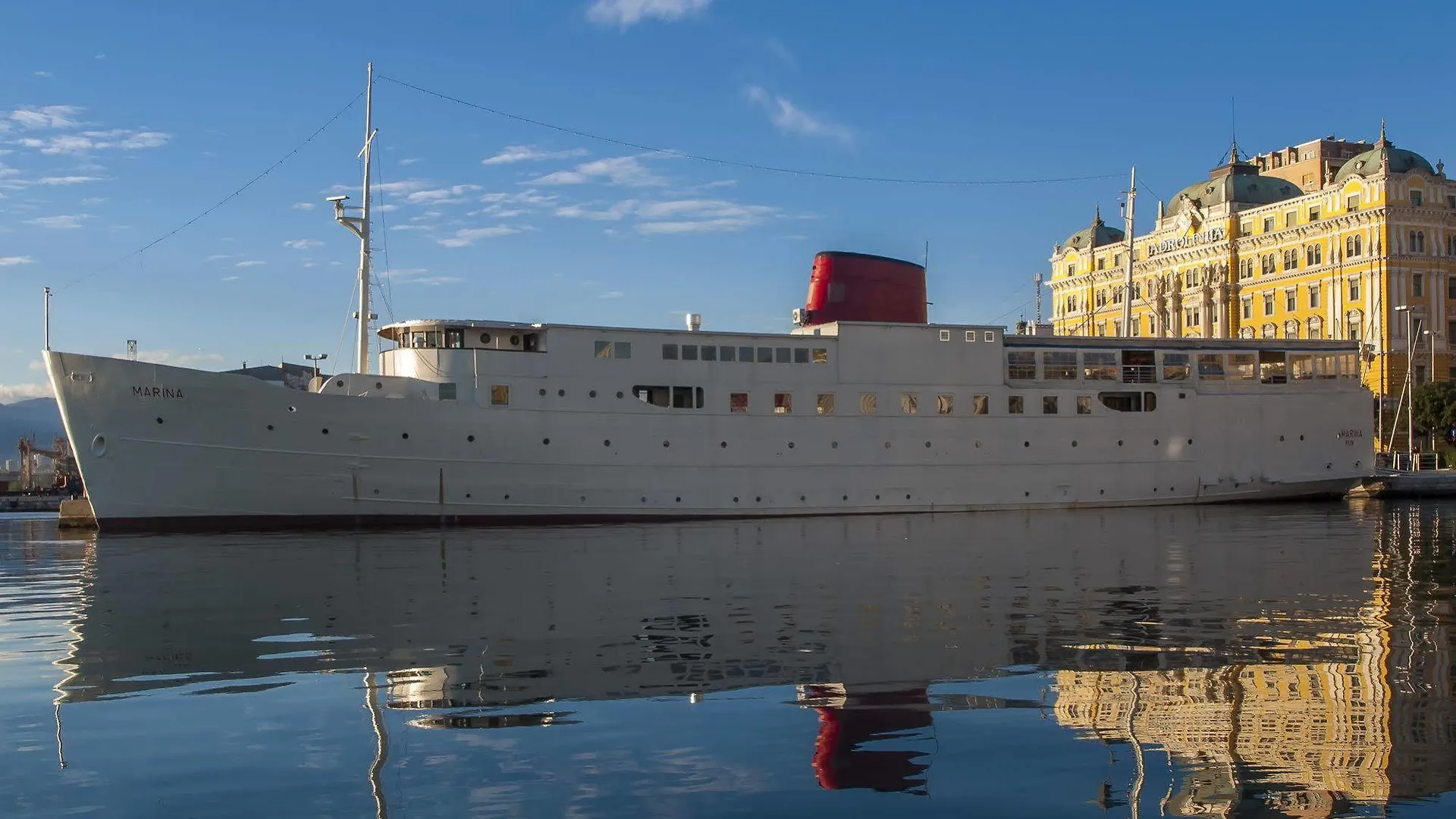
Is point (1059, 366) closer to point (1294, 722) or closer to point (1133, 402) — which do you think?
point (1133, 402)

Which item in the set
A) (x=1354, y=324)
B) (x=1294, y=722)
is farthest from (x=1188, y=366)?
(x=1354, y=324)

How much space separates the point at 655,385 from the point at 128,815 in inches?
1078

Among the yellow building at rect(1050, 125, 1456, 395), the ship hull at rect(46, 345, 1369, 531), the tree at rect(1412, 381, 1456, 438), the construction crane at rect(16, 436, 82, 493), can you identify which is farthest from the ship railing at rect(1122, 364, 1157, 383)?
the construction crane at rect(16, 436, 82, 493)

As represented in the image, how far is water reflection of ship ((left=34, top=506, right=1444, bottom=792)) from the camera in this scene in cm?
805

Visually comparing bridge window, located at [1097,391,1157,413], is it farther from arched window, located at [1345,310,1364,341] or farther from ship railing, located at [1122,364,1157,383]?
arched window, located at [1345,310,1364,341]

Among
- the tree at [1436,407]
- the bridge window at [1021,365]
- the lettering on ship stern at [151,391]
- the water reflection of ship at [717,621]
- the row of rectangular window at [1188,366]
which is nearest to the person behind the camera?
the water reflection of ship at [717,621]

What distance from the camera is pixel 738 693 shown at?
26.2 feet

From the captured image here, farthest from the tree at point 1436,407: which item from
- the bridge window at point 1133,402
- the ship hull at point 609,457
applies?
the bridge window at point 1133,402

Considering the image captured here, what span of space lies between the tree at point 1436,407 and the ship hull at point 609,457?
83.1 ft

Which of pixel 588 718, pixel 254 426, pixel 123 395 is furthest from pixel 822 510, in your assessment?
pixel 588 718

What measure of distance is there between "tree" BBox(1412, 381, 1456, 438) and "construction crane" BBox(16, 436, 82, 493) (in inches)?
2797

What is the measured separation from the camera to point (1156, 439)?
37562 mm

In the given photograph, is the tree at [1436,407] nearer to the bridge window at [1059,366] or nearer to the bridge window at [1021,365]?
the bridge window at [1059,366]

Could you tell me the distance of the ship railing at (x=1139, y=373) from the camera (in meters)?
37.7
